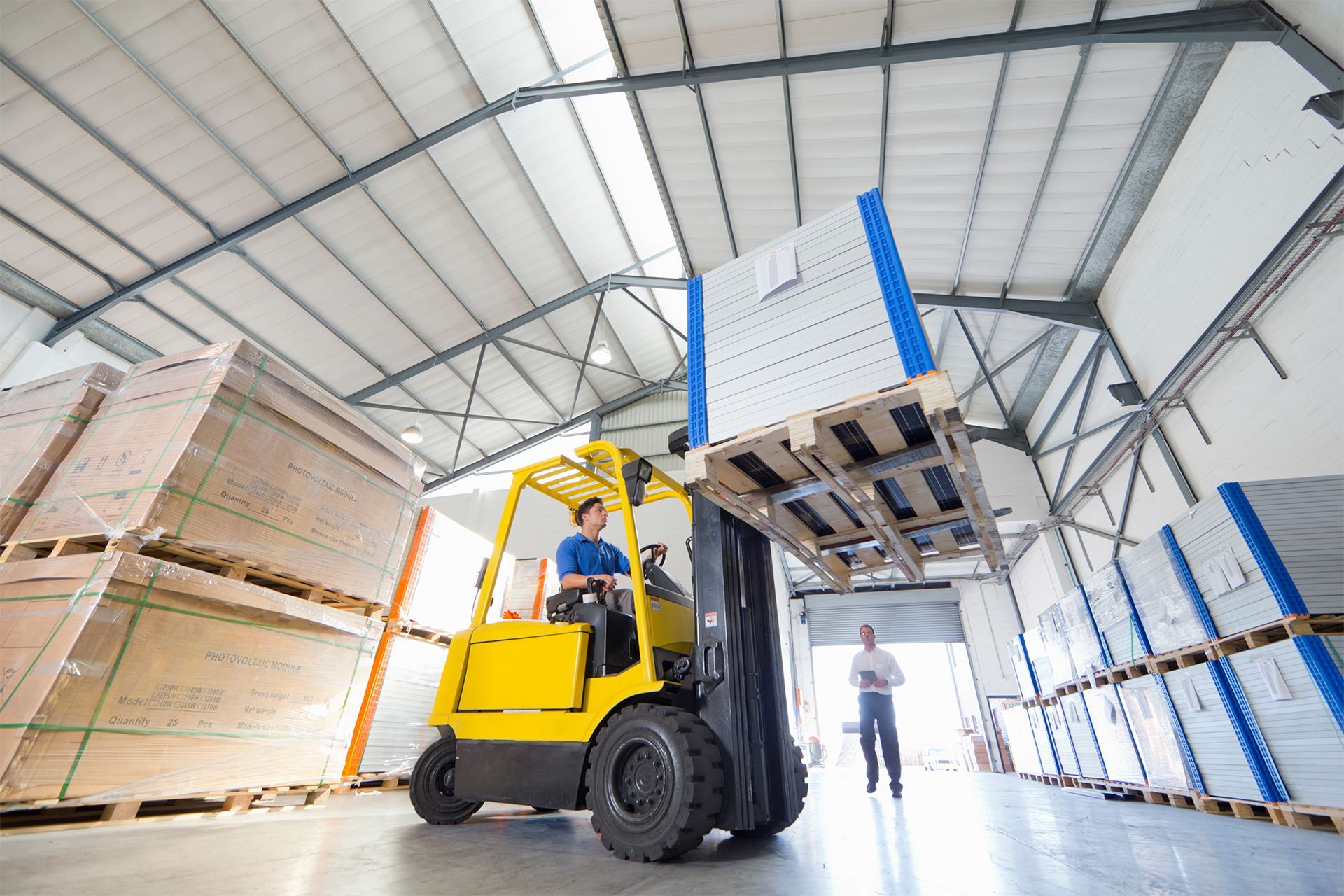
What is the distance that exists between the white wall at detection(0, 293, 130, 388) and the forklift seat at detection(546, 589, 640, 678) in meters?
8.27

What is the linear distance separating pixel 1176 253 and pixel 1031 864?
6749 millimetres

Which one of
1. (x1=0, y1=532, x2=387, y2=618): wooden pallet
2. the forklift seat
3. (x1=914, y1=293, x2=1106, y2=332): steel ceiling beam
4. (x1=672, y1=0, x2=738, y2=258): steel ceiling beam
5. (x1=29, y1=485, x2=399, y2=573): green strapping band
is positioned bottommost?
the forklift seat

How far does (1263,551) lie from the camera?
355cm

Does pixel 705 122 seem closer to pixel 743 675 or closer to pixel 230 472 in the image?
pixel 230 472

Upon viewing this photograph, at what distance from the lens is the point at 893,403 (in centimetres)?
247

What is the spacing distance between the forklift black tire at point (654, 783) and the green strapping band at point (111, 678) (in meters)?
2.25

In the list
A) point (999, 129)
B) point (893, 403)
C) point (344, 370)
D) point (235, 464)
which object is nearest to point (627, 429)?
point (344, 370)

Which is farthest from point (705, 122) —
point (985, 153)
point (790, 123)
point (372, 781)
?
point (372, 781)

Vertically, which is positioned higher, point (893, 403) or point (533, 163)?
point (533, 163)

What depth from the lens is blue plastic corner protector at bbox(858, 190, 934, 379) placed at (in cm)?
252

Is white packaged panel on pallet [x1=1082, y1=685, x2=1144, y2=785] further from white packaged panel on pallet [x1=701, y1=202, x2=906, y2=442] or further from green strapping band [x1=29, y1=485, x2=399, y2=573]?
green strapping band [x1=29, y1=485, x2=399, y2=573]

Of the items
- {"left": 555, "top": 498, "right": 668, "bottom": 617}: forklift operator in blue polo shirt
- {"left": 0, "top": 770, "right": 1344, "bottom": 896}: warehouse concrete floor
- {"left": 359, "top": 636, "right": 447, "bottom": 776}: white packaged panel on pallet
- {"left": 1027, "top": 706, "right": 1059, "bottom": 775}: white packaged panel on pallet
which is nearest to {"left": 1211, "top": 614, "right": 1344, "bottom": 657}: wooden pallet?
{"left": 0, "top": 770, "right": 1344, "bottom": 896}: warehouse concrete floor

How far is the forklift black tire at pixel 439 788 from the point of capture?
3.35 metres

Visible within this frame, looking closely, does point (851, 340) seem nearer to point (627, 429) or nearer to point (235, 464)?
point (235, 464)
